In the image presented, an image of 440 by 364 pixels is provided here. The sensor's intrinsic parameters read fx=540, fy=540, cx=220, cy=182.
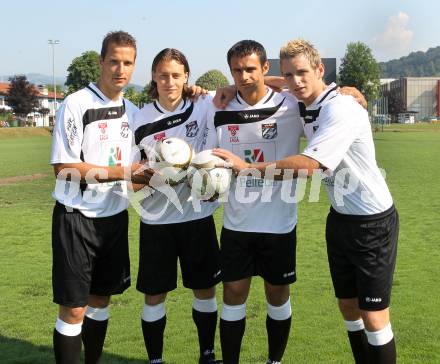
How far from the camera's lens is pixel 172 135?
165 inches

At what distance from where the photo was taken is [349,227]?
360 centimetres

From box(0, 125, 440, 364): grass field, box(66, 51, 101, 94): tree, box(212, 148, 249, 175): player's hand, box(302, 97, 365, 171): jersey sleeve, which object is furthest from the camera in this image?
box(66, 51, 101, 94): tree

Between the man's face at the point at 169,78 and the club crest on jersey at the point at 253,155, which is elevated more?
the man's face at the point at 169,78

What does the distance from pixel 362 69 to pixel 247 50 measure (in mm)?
91737

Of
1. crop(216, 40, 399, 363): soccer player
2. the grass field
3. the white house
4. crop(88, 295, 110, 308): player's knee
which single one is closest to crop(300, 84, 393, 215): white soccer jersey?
crop(216, 40, 399, 363): soccer player

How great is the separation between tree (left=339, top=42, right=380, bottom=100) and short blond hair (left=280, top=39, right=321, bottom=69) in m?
89.5

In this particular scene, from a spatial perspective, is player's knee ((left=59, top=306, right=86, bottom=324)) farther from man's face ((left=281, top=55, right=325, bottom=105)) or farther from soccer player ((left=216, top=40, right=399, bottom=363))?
man's face ((left=281, top=55, right=325, bottom=105))

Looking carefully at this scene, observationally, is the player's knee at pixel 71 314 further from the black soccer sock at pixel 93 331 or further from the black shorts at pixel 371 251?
the black shorts at pixel 371 251

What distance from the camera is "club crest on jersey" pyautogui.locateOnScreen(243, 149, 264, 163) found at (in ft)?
13.3

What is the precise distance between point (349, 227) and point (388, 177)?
45.1ft

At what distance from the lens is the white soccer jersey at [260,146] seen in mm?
4020

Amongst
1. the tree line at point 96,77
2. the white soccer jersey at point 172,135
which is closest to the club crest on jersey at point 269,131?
the white soccer jersey at point 172,135

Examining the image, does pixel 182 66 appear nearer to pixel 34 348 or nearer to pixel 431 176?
pixel 34 348

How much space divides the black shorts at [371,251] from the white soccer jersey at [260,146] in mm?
574
